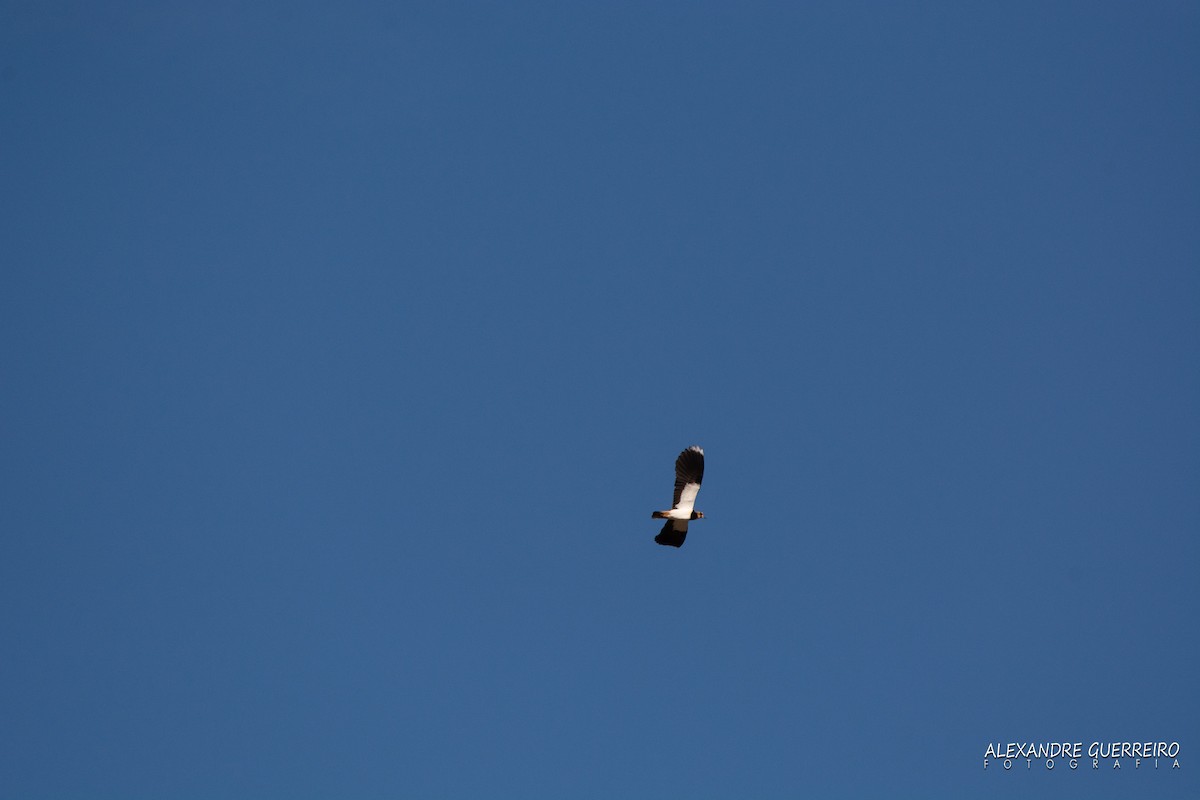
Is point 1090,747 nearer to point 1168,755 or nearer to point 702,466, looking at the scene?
point 1168,755

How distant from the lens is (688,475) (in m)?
46.2

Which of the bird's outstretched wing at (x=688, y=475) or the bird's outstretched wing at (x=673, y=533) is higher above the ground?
the bird's outstretched wing at (x=688, y=475)

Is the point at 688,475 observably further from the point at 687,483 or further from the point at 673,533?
the point at 673,533

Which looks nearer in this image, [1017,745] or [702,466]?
[702,466]

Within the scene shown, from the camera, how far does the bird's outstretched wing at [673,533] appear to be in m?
46.8

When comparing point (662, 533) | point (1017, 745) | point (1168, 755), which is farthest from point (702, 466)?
point (1168, 755)

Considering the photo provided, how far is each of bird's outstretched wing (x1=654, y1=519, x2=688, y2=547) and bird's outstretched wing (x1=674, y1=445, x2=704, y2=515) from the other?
79 centimetres

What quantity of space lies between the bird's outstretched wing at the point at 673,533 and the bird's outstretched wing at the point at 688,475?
793mm

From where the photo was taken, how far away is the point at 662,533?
47031 mm

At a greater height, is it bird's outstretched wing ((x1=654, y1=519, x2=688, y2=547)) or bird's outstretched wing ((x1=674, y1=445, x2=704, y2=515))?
bird's outstretched wing ((x1=674, y1=445, x2=704, y2=515))

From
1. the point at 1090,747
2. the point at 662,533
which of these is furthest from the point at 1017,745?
the point at 662,533

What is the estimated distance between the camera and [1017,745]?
58.2m

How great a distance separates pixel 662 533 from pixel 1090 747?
24.5 metres

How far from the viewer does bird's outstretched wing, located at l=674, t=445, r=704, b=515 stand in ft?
151
